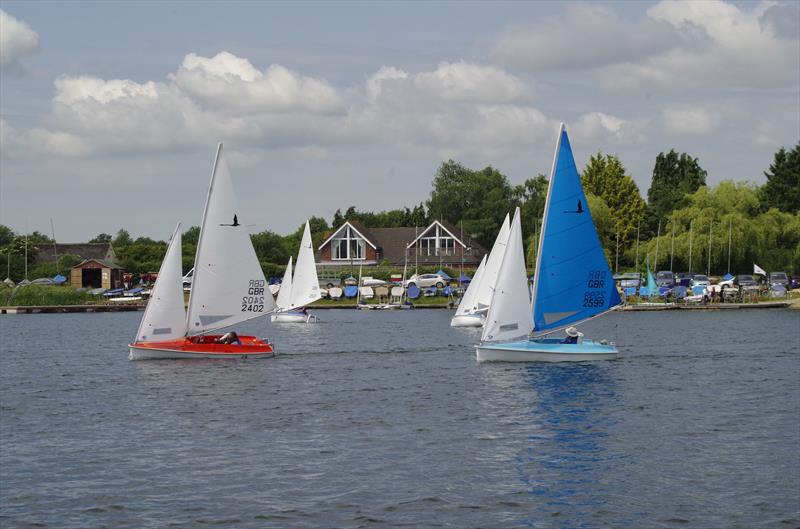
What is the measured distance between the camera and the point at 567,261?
48.6m

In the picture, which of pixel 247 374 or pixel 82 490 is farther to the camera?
pixel 247 374

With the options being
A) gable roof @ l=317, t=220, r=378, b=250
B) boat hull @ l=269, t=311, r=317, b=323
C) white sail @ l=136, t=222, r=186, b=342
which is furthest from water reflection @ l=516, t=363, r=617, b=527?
gable roof @ l=317, t=220, r=378, b=250

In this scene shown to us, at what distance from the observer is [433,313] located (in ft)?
359

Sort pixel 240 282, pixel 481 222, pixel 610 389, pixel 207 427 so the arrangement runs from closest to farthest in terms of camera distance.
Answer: pixel 207 427 → pixel 610 389 → pixel 240 282 → pixel 481 222

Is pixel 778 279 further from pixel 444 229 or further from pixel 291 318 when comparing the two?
pixel 291 318

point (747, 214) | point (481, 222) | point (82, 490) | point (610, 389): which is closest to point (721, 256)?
point (747, 214)

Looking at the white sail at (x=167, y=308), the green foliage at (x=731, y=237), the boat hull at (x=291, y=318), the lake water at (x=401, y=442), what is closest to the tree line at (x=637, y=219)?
the green foliage at (x=731, y=237)

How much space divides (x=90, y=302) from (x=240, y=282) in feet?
275

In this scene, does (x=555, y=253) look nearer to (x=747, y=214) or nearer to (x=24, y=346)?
(x=24, y=346)

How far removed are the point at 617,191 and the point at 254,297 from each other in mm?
94805

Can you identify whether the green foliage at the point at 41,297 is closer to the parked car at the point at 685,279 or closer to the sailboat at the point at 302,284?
the sailboat at the point at 302,284

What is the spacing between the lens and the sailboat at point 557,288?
157ft

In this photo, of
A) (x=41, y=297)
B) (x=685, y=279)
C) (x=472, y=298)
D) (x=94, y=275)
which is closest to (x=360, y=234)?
(x=94, y=275)

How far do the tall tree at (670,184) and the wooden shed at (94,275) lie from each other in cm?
7104
